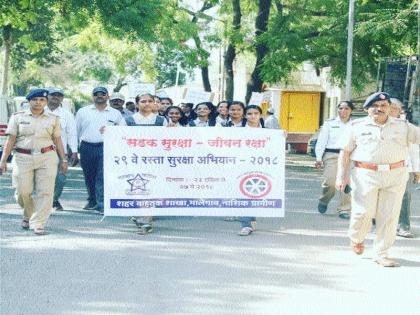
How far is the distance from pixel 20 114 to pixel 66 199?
11.9 ft

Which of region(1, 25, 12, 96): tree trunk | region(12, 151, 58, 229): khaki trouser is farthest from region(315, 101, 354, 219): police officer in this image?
region(1, 25, 12, 96): tree trunk

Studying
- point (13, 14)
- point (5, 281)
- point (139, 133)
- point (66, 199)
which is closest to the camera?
point (5, 281)


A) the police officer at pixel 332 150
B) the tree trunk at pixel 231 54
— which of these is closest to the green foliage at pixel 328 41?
the tree trunk at pixel 231 54

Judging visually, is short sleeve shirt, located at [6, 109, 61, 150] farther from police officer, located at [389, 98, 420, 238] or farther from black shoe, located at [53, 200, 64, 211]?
police officer, located at [389, 98, 420, 238]

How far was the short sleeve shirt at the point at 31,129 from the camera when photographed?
8.73m

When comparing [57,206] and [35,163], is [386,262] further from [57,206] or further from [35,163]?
[57,206]

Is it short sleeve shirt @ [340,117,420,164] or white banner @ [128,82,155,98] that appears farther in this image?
white banner @ [128,82,155,98]

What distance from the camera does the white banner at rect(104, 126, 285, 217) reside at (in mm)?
9133

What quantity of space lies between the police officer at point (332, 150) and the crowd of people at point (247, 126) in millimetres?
16

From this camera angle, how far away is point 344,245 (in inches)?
337

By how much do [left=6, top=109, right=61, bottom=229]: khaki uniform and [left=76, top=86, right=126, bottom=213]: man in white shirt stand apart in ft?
5.72

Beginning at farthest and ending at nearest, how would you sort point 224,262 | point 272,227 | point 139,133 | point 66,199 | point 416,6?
point 416,6, point 66,199, point 272,227, point 139,133, point 224,262

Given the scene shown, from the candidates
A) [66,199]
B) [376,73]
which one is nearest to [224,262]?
[66,199]

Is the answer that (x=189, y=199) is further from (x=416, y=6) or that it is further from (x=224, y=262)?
(x=416, y=6)
